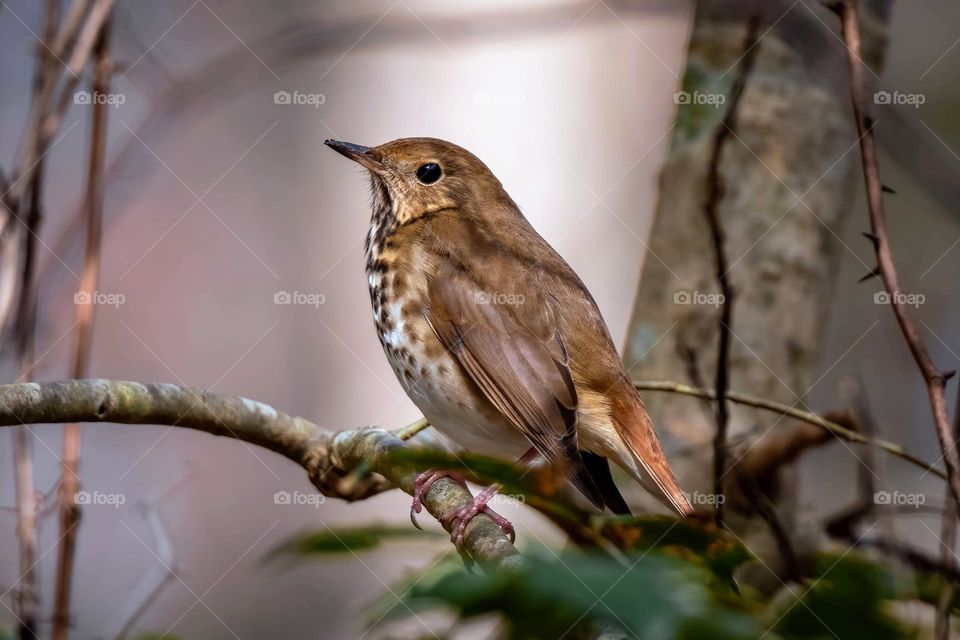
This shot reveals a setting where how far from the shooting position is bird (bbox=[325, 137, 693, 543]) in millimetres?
2967

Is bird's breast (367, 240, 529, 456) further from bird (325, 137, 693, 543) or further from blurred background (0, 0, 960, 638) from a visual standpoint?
blurred background (0, 0, 960, 638)

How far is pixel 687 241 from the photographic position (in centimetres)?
397

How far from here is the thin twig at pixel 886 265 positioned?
2184mm

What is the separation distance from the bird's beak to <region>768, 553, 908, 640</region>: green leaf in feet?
8.24

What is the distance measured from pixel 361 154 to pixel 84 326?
42.1 inches

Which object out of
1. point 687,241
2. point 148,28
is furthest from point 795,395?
point 148,28

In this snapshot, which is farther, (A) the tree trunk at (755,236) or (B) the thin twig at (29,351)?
(A) the tree trunk at (755,236)

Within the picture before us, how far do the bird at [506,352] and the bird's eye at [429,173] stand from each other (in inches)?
5.3

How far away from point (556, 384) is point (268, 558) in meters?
1.66

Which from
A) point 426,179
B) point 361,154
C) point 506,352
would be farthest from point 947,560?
point 361,154

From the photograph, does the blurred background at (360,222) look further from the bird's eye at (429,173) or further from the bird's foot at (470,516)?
the bird's foot at (470,516)

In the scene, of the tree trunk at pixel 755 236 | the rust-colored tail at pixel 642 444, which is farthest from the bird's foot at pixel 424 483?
the tree trunk at pixel 755 236

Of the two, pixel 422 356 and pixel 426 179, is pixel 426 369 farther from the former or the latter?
pixel 426 179

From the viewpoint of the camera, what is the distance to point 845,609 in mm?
1075
